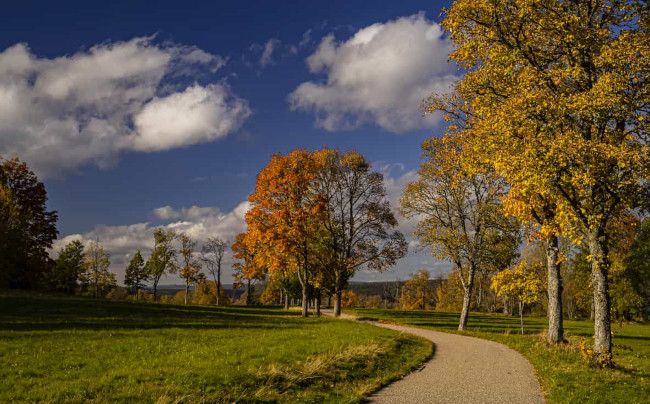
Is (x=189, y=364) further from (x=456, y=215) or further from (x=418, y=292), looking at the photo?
(x=418, y=292)

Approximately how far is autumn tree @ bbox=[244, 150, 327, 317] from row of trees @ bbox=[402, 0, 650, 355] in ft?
62.0

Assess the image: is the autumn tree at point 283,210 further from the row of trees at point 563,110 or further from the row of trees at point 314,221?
the row of trees at point 563,110

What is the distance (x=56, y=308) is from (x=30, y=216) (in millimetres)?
25316

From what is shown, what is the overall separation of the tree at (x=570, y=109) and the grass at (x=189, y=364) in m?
7.49

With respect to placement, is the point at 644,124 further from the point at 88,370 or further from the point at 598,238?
the point at 88,370

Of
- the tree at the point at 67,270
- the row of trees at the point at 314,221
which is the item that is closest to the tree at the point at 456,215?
the row of trees at the point at 314,221

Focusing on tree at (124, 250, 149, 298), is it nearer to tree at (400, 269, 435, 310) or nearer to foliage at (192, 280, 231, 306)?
foliage at (192, 280, 231, 306)

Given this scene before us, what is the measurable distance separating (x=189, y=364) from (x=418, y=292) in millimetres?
96719

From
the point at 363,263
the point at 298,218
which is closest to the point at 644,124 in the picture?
the point at 298,218

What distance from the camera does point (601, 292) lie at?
45.4 feet

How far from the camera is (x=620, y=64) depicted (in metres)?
12.7

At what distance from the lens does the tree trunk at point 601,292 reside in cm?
1359

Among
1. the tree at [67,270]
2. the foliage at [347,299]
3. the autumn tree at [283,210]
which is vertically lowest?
the foliage at [347,299]

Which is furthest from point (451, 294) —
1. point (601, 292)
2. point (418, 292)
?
point (601, 292)
